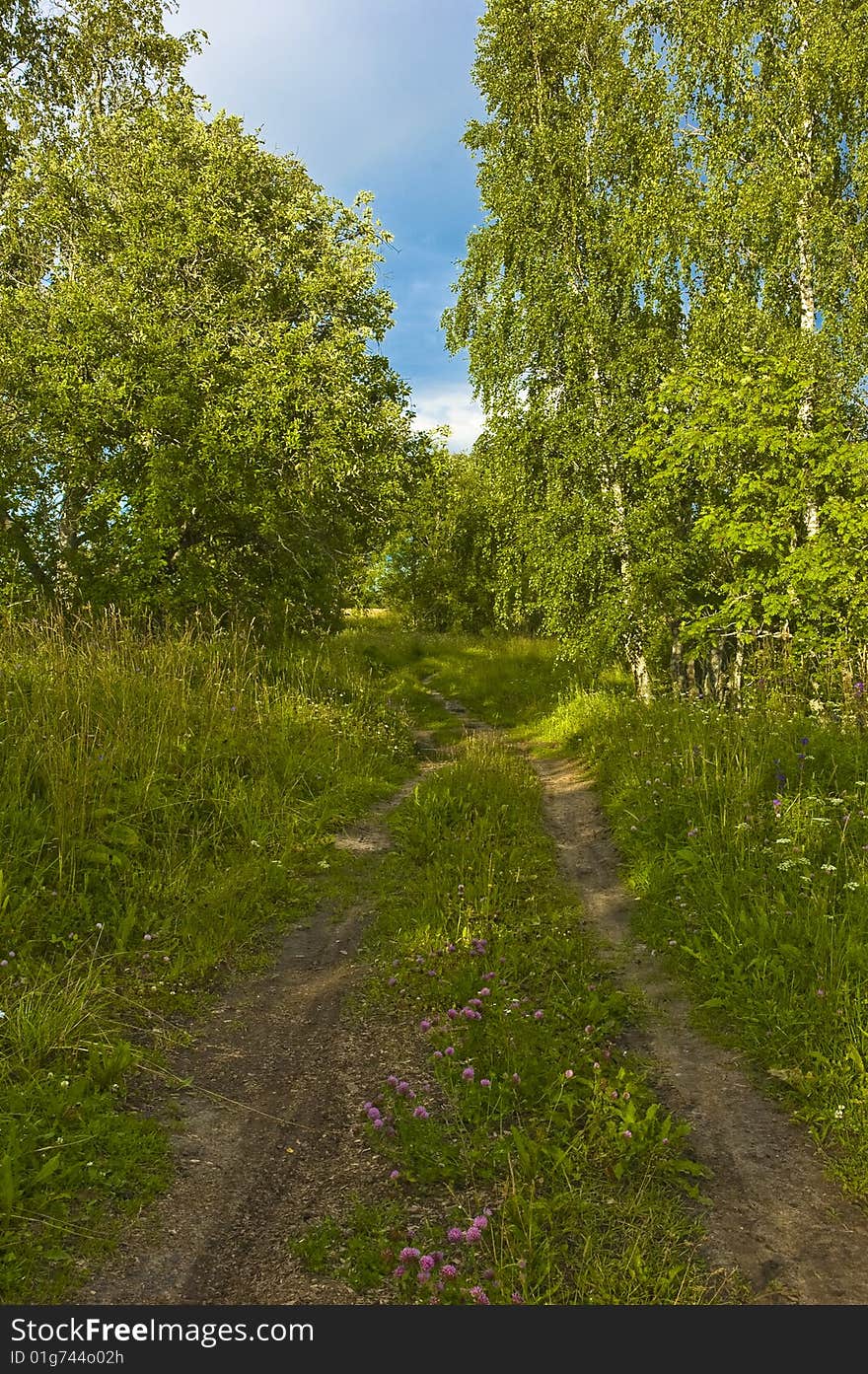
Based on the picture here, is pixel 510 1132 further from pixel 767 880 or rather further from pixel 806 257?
pixel 806 257

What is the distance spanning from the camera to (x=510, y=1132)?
386cm

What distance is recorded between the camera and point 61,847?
19.4 feet

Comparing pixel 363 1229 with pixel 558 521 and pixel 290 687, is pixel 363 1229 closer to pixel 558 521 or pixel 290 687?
pixel 290 687

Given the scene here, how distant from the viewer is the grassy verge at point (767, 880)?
4.37 metres

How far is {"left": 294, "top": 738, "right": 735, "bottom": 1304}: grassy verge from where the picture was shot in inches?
119

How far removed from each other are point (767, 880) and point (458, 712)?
12.6 metres

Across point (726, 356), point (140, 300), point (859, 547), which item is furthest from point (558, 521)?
point (140, 300)

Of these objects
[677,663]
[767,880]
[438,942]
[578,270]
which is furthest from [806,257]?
[438,942]

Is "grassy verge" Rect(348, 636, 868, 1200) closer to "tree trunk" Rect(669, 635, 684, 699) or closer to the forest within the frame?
the forest

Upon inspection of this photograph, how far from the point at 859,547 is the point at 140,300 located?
1234 cm

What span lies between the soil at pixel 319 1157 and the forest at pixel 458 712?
1.1 inches

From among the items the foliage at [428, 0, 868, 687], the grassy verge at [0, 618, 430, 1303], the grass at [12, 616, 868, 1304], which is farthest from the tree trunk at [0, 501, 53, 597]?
the foliage at [428, 0, 868, 687]

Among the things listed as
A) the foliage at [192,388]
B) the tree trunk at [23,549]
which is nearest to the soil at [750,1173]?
the foliage at [192,388]

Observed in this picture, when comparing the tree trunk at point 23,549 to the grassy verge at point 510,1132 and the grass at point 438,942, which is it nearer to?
the grass at point 438,942
